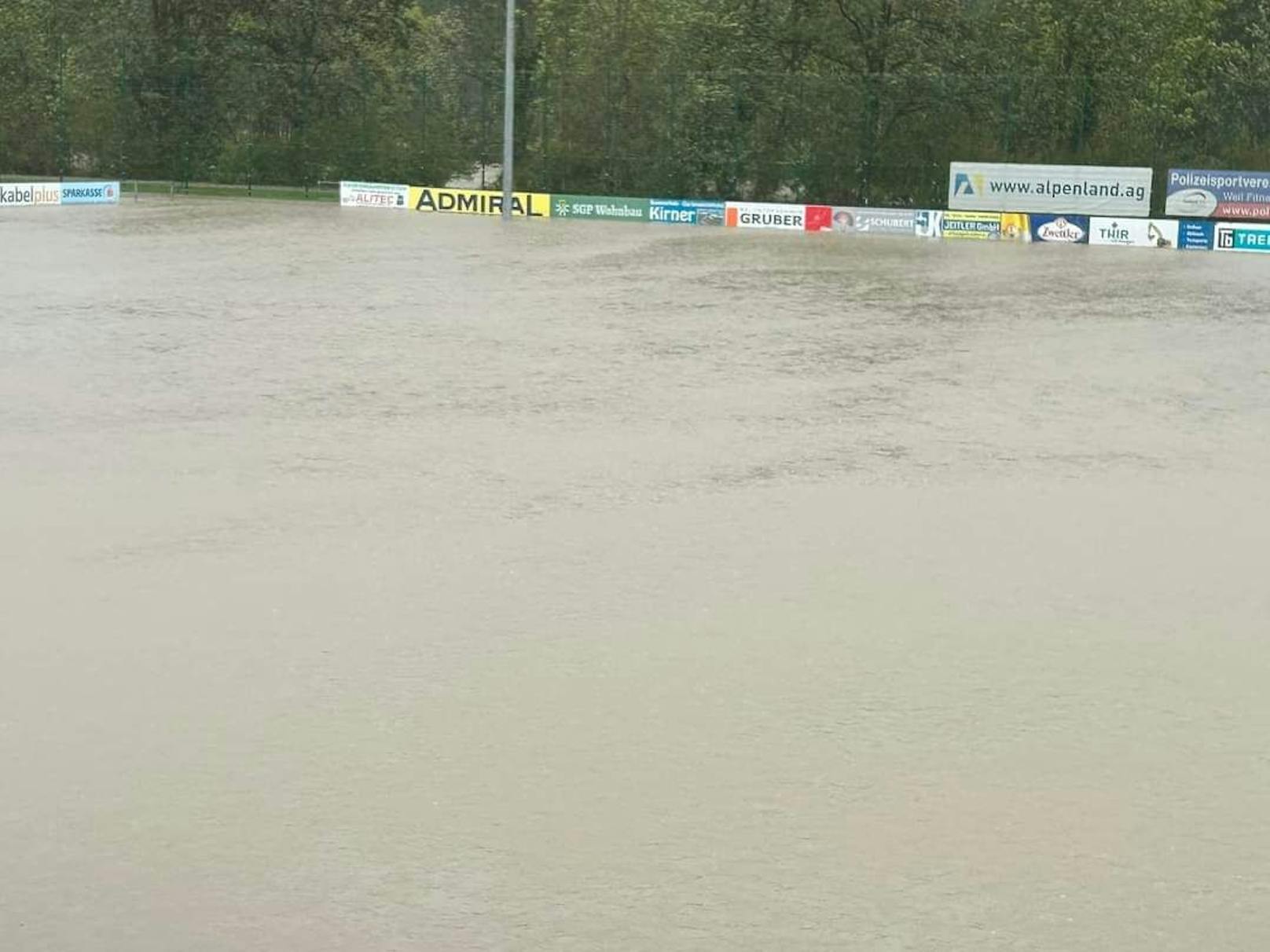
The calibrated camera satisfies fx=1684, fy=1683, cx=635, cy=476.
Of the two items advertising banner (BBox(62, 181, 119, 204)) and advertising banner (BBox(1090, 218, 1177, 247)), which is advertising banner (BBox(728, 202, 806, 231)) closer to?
advertising banner (BBox(1090, 218, 1177, 247))

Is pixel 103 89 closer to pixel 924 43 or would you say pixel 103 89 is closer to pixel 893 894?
pixel 924 43

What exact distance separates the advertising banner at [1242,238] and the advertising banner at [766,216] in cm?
1127

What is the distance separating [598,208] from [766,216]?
562cm

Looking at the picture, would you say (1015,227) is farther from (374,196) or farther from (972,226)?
(374,196)

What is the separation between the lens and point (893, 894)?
7.36 m

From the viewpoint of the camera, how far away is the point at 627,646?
35.3 ft

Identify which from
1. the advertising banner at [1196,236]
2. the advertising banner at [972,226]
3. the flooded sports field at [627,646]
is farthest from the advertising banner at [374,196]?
the flooded sports field at [627,646]

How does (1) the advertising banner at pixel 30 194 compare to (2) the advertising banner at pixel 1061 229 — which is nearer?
(2) the advertising banner at pixel 1061 229

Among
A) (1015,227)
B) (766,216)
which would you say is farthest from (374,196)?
(1015,227)

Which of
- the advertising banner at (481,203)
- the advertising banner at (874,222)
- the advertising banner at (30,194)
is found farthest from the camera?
the advertising banner at (481,203)

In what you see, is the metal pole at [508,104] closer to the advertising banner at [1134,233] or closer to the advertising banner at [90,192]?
the advertising banner at [90,192]

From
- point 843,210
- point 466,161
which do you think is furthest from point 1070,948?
point 466,161

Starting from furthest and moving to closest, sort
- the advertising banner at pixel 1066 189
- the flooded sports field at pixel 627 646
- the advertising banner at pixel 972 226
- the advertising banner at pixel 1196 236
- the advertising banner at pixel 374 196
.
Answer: the advertising banner at pixel 374 196 → the advertising banner at pixel 1066 189 → the advertising banner at pixel 972 226 → the advertising banner at pixel 1196 236 → the flooded sports field at pixel 627 646

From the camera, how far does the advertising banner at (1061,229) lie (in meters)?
45.3
